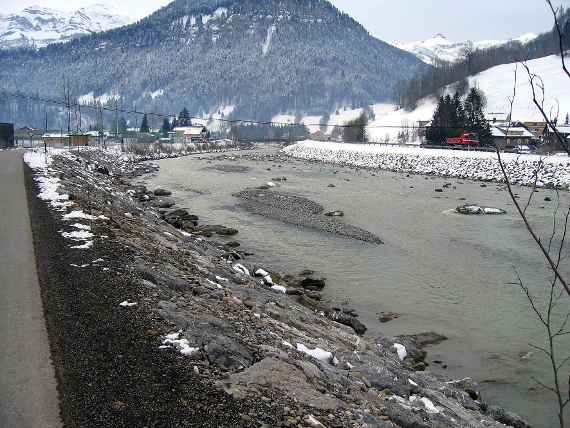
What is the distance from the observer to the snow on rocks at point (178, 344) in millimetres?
6117

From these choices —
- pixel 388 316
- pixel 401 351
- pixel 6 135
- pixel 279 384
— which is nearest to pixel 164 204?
pixel 388 316

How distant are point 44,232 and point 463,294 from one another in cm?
1168

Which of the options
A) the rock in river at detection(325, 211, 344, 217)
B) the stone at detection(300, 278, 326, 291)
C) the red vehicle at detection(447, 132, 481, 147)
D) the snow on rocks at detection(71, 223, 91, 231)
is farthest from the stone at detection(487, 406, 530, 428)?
the red vehicle at detection(447, 132, 481, 147)

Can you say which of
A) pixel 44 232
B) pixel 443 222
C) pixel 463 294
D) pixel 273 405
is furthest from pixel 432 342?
pixel 443 222

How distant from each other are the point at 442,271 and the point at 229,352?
12151mm

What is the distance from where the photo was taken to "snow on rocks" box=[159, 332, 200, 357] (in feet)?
20.1

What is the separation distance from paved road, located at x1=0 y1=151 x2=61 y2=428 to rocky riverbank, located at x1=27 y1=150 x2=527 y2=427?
0.83 ft

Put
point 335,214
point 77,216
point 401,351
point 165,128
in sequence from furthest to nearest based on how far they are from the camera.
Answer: point 165,128, point 335,214, point 77,216, point 401,351

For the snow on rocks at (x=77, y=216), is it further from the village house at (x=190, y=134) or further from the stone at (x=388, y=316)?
the village house at (x=190, y=134)

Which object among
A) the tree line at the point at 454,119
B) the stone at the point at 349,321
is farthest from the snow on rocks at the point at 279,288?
the tree line at the point at 454,119

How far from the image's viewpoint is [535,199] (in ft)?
115

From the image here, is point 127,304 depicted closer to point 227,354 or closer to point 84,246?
point 227,354

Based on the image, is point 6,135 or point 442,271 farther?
point 6,135

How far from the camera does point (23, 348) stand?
602 cm
